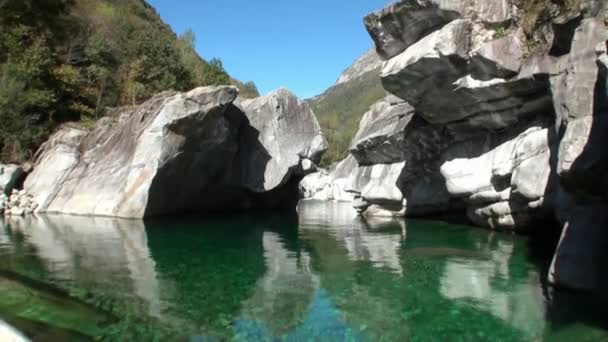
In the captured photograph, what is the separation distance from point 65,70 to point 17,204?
10.5 metres

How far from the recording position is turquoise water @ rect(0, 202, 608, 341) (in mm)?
7652

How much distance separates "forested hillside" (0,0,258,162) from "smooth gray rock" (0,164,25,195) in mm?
1539

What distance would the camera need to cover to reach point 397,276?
11641 mm

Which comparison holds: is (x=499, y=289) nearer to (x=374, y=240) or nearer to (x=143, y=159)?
(x=374, y=240)

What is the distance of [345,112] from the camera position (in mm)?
154500

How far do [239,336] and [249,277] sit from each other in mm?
4113

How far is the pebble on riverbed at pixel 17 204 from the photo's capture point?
26.7m

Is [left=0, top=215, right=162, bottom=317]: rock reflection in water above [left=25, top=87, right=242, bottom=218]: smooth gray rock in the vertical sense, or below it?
below

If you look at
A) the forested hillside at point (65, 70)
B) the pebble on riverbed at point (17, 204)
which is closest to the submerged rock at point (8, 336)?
the pebble on riverbed at point (17, 204)

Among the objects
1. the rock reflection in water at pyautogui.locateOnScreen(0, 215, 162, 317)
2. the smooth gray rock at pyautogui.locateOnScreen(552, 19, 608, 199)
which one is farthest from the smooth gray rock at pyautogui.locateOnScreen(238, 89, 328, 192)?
the smooth gray rock at pyautogui.locateOnScreen(552, 19, 608, 199)

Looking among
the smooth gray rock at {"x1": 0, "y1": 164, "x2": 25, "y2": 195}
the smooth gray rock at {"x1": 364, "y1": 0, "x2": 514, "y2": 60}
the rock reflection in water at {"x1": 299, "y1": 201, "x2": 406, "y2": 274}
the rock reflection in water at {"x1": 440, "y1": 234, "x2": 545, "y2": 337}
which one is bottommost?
the rock reflection in water at {"x1": 440, "y1": 234, "x2": 545, "y2": 337}

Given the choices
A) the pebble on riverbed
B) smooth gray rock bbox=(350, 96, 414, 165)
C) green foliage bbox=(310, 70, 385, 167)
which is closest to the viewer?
the pebble on riverbed

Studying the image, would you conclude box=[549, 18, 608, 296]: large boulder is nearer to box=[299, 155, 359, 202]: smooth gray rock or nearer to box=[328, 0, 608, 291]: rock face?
box=[328, 0, 608, 291]: rock face

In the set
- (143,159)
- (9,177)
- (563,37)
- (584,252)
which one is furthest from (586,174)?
(9,177)
